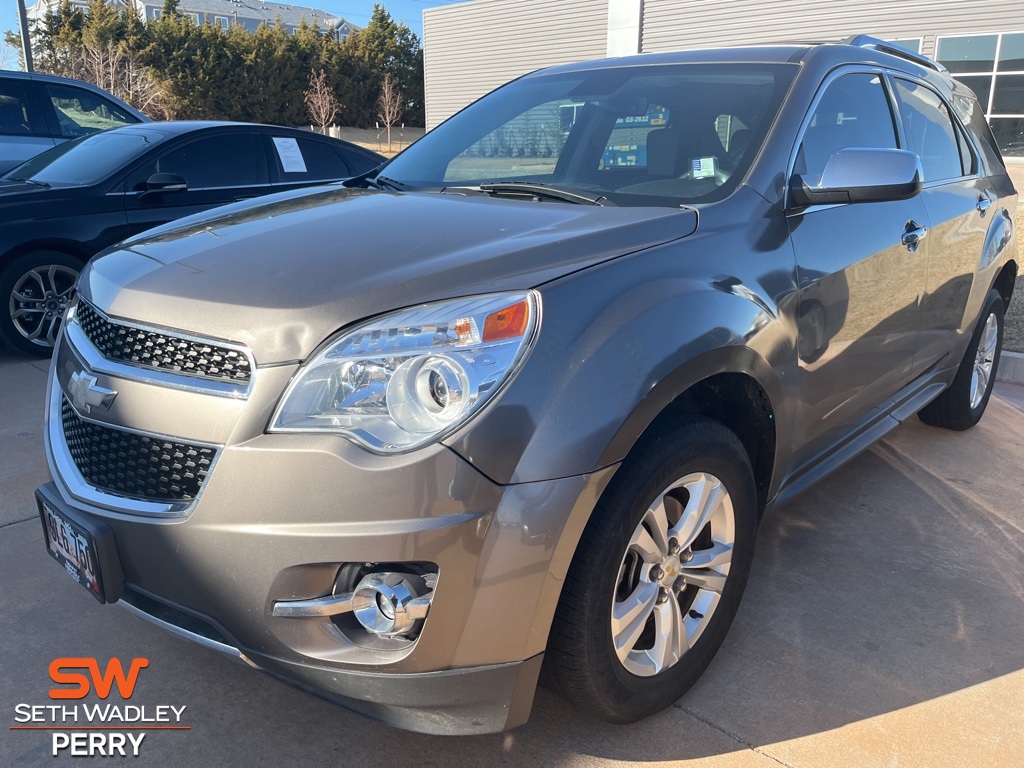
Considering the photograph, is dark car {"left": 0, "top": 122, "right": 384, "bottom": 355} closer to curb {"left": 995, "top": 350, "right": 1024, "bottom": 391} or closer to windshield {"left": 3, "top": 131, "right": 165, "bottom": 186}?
windshield {"left": 3, "top": 131, "right": 165, "bottom": 186}

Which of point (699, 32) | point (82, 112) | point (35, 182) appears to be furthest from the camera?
point (699, 32)

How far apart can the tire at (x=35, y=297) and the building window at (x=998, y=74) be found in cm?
2064

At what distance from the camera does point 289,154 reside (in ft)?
21.6

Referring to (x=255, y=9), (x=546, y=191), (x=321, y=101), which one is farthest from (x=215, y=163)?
(x=255, y=9)

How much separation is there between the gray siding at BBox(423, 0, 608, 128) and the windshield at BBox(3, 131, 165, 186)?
22.8 m

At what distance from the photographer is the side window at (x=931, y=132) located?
141 inches

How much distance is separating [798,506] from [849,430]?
0.66 m

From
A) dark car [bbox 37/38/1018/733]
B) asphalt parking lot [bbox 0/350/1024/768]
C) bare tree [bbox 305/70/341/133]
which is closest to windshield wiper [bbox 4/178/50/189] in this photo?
asphalt parking lot [bbox 0/350/1024/768]

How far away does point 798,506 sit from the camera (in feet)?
12.0

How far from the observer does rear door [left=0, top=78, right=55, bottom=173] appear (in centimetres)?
749

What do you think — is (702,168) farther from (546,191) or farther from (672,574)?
(672,574)

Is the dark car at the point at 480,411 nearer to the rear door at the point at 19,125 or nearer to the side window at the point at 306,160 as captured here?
the side window at the point at 306,160

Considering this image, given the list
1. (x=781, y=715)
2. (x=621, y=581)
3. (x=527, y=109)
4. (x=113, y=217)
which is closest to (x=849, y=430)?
(x=781, y=715)

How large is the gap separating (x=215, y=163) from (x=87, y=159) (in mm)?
836
